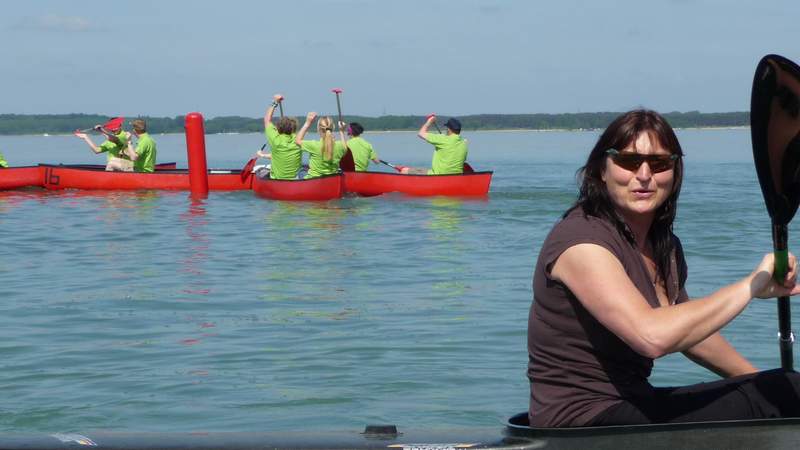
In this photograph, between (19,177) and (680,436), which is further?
(19,177)

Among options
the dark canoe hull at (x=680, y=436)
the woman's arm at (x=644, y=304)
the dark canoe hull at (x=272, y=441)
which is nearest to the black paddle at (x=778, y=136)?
the woman's arm at (x=644, y=304)

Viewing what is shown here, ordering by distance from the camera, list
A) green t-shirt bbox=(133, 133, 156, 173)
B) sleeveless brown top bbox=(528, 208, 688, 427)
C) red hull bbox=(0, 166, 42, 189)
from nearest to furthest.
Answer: sleeveless brown top bbox=(528, 208, 688, 427)
green t-shirt bbox=(133, 133, 156, 173)
red hull bbox=(0, 166, 42, 189)

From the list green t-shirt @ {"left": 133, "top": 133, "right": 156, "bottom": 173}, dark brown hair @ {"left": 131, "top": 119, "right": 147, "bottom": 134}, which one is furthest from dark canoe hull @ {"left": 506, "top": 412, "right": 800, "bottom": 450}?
green t-shirt @ {"left": 133, "top": 133, "right": 156, "bottom": 173}

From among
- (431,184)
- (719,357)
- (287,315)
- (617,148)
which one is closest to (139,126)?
(431,184)

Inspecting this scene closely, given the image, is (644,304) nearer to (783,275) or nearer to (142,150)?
(783,275)

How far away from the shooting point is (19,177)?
2294 cm

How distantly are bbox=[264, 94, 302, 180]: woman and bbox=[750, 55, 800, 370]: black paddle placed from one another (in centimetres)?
1646

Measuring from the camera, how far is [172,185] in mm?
22719

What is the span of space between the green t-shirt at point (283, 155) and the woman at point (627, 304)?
16543 mm

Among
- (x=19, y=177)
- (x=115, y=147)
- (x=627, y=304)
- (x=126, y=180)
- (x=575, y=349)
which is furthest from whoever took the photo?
(x=19, y=177)

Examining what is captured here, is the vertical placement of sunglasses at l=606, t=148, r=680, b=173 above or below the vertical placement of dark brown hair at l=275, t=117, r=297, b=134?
above

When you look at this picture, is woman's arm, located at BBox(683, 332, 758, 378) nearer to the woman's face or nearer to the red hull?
the woman's face

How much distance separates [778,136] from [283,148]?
17.0 metres

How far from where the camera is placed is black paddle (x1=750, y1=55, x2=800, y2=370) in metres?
3.42
